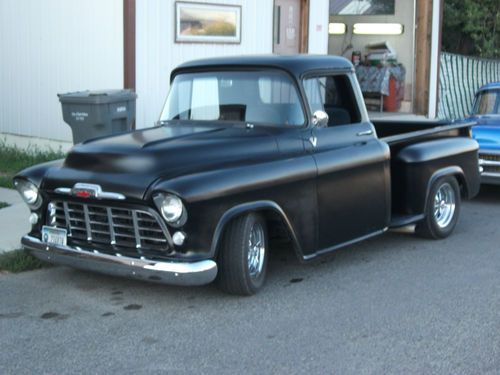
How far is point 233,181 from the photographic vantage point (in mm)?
5934

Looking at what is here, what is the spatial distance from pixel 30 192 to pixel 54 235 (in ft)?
1.58

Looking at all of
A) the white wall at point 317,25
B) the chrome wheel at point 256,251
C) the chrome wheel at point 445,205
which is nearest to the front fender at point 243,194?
the chrome wheel at point 256,251

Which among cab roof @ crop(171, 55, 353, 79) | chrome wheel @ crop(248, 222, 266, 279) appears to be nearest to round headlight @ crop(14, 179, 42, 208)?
chrome wheel @ crop(248, 222, 266, 279)

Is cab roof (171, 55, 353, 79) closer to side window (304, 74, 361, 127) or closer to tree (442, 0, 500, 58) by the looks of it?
side window (304, 74, 361, 127)

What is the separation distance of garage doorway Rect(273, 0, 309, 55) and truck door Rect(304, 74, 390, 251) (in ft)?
22.5

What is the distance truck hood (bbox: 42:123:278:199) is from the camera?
588cm

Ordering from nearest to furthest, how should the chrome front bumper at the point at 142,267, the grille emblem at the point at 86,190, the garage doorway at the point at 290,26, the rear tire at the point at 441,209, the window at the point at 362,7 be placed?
the chrome front bumper at the point at 142,267, the grille emblem at the point at 86,190, the rear tire at the point at 441,209, the garage doorway at the point at 290,26, the window at the point at 362,7

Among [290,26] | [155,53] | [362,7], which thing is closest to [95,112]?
[155,53]

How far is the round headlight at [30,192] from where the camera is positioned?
645 centimetres

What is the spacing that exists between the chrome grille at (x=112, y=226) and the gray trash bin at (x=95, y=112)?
3811mm

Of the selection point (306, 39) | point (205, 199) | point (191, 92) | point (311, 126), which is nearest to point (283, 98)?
point (311, 126)

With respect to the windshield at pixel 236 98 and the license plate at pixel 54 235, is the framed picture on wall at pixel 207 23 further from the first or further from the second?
the license plate at pixel 54 235

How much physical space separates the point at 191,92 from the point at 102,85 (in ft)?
17.1

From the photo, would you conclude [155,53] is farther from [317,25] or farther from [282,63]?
[282,63]
